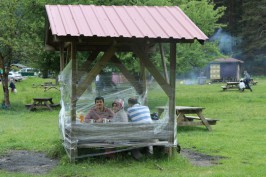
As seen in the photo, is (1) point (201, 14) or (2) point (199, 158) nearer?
(2) point (199, 158)

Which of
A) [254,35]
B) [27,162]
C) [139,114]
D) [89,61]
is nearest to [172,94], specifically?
[139,114]

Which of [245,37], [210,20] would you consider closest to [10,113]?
[210,20]

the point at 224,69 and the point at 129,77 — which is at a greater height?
the point at 129,77

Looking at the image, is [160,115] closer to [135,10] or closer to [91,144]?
[91,144]

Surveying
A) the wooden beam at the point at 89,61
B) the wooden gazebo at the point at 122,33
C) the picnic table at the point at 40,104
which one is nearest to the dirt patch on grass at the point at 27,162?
the wooden gazebo at the point at 122,33

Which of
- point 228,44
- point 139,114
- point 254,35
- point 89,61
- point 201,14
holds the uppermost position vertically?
point 201,14

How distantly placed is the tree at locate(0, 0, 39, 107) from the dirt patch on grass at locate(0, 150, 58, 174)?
1096 cm

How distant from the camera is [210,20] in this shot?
22531mm

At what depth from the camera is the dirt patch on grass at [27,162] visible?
7.87m

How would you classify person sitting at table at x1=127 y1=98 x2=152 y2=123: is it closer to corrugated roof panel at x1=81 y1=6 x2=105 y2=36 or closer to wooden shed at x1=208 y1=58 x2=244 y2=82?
corrugated roof panel at x1=81 y1=6 x2=105 y2=36

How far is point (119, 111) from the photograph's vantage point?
8.52 meters

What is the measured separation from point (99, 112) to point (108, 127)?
0.51 metres

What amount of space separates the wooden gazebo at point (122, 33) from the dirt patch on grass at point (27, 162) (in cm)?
63

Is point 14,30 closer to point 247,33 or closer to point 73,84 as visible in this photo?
point 73,84
